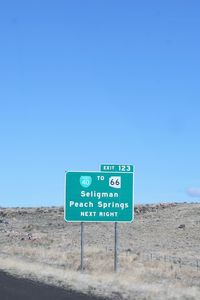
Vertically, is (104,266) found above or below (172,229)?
below

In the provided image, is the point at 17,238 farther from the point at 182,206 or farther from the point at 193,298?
the point at 193,298

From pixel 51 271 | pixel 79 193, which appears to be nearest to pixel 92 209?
pixel 79 193

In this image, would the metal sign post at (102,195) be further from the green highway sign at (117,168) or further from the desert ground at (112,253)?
the desert ground at (112,253)

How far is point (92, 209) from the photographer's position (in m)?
32.4

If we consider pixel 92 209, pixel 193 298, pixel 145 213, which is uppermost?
pixel 145 213

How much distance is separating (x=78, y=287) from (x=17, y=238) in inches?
1717

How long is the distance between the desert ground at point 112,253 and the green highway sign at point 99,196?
2.38m

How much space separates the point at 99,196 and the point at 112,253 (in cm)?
1474

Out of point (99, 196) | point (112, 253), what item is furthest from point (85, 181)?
point (112, 253)

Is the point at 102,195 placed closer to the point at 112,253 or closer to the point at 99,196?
the point at 99,196

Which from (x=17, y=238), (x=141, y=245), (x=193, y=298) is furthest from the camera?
(x=17, y=238)

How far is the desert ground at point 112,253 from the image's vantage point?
2561 cm

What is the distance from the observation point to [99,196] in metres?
32.3

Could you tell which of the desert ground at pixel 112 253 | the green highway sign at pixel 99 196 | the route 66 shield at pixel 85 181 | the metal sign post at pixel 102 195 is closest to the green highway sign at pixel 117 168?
the metal sign post at pixel 102 195
